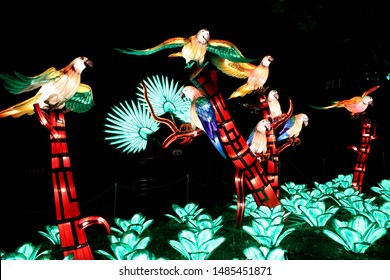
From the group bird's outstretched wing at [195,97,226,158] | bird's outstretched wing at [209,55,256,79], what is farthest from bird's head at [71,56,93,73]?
bird's outstretched wing at [209,55,256,79]

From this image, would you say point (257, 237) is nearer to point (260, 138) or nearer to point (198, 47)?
point (260, 138)

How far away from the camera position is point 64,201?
2914 mm

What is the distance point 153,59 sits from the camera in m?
7.75

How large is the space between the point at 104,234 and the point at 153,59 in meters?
4.52

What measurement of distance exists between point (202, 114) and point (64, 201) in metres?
1.86

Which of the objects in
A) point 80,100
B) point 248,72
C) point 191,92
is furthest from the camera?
point 248,72

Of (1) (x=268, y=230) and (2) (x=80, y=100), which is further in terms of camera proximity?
(1) (x=268, y=230)

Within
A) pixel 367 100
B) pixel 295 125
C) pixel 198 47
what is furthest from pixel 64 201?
pixel 367 100

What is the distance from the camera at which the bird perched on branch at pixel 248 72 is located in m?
4.48

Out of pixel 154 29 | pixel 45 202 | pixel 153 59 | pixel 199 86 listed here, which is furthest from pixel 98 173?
pixel 199 86

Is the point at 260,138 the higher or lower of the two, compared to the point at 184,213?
higher

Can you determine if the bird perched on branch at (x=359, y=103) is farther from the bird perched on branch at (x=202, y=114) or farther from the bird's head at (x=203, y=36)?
the bird's head at (x=203, y=36)

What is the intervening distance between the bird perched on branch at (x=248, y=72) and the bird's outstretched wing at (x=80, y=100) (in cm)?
198

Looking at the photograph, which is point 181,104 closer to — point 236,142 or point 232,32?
point 236,142
